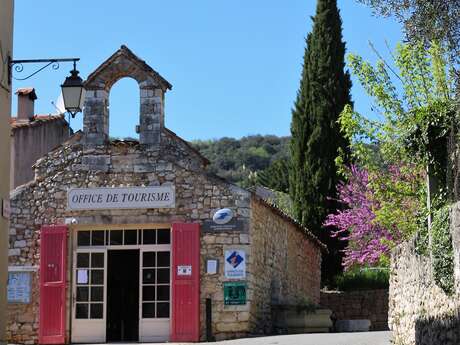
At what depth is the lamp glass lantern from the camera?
512 inches

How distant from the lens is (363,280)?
2988 centimetres

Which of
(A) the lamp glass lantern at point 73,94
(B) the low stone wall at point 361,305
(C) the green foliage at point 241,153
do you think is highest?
(C) the green foliage at point 241,153

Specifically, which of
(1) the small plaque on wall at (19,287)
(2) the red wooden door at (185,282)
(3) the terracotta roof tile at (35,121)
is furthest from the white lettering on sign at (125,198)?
(3) the terracotta roof tile at (35,121)

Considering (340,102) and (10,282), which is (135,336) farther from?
(340,102)

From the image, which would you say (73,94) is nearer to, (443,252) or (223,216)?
(443,252)

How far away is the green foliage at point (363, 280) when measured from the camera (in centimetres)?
2975

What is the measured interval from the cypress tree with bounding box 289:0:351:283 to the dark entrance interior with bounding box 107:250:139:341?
1042 centimetres

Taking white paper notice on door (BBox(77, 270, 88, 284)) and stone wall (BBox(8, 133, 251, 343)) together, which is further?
white paper notice on door (BBox(77, 270, 88, 284))

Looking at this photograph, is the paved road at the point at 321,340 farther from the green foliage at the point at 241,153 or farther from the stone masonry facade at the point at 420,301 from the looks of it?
the green foliage at the point at 241,153

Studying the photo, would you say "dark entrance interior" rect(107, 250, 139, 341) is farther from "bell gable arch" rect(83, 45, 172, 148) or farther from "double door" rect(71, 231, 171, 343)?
"bell gable arch" rect(83, 45, 172, 148)

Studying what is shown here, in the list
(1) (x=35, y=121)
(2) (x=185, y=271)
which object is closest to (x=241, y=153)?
(1) (x=35, y=121)

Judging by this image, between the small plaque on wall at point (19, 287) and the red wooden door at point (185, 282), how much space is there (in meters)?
3.30

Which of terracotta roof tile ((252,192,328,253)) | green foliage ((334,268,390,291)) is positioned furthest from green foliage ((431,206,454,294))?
green foliage ((334,268,390,291))

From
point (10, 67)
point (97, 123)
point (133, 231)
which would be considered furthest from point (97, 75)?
point (10, 67)
